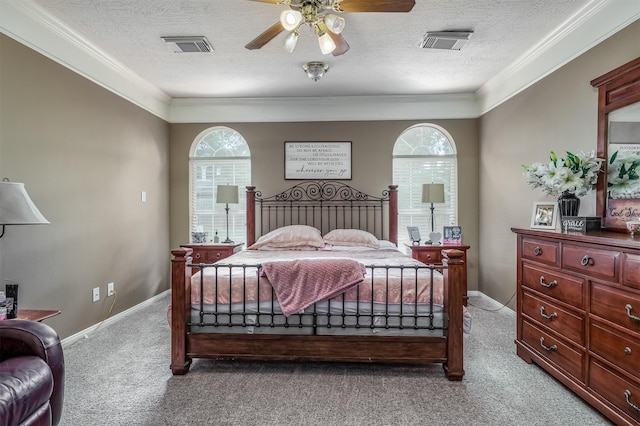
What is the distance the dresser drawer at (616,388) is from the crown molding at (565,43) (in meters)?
2.20

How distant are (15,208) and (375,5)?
234 cm

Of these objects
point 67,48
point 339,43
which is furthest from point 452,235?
point 67,48

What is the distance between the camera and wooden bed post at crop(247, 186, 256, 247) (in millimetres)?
4348

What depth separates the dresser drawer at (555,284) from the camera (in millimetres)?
1943

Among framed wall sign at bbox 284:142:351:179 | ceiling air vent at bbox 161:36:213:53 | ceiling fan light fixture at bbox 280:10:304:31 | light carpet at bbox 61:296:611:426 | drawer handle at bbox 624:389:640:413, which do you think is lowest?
light carpet at bbox 61:296:611:426

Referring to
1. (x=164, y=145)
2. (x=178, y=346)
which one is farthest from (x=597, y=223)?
(x=164, y=145)

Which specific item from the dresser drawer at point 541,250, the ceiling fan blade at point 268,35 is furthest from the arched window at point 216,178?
the dresser drawer at point 541,250

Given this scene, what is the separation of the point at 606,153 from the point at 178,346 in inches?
128

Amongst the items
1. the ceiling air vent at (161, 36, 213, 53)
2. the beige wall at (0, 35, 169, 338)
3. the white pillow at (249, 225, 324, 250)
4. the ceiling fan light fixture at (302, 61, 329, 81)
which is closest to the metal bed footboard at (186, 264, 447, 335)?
the beige wall at (0, 35, 169, 338)

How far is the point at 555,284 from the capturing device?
212 cm

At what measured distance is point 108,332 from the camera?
3.08m

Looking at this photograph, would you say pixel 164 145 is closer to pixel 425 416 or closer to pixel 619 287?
pixel 425 416

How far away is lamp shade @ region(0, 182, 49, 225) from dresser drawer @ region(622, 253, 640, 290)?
3.09 metres

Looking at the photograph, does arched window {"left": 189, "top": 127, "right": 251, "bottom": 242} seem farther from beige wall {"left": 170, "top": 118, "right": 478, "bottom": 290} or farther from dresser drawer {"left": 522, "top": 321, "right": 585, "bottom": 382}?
dresser drawer {"left": 522, "top": 321, "right": 585, "bottom": 382}
